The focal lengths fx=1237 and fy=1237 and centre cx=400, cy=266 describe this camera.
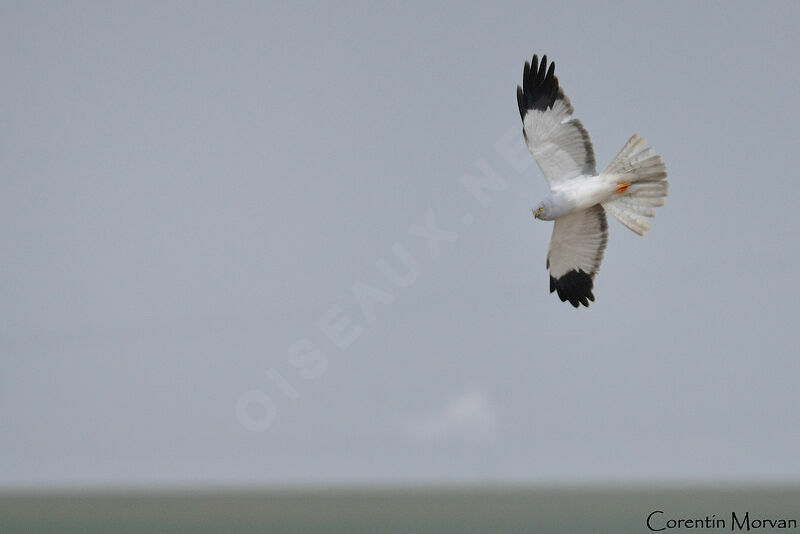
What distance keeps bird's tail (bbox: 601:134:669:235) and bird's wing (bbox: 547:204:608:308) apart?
0.57 m

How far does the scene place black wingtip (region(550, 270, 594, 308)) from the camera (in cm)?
1595

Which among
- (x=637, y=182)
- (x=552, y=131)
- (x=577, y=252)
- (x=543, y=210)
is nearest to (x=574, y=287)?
(x=577, y=252)

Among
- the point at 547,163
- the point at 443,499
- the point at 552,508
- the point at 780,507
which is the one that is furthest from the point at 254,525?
the point at 547,163

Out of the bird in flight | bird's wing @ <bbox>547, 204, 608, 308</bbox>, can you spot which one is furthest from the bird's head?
bird's wing @ <bbox>547, 204, 608, 308</bbox>

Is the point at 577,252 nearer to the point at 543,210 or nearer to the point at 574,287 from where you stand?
the point at 574,287

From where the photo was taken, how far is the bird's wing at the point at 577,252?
15656 mm

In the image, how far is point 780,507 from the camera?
8006cm

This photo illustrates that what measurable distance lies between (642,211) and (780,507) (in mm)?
70553

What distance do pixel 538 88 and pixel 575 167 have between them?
3.52ft

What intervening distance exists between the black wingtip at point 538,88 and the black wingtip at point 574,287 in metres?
2.29

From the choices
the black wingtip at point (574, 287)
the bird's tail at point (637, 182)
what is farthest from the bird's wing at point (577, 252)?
the bird's tail at point (637, 182)

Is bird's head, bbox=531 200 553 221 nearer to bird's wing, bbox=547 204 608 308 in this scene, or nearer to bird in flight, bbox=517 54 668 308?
bird in flight, bbox=517 54 668 308

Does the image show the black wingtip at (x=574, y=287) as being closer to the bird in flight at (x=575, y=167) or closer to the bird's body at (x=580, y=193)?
the bird in flight at (x=575, y=167)

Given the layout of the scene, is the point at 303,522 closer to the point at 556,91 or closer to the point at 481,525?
the point at 481,525
